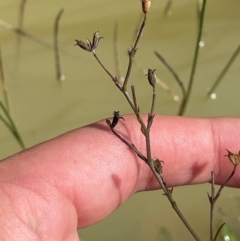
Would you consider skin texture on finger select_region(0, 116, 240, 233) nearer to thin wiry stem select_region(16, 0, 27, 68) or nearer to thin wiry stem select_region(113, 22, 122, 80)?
thin wiry stem select_region(113, 22, 122, 80)

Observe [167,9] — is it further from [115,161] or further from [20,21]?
[115,161]

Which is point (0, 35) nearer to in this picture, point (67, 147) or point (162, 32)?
point (162, 32)

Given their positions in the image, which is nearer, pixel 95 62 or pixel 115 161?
pixel 115 161

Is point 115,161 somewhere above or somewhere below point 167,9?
below

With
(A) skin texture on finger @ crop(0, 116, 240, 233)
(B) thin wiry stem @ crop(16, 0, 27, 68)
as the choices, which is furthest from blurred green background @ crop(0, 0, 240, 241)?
(A) skin texture on finger @ crop(0, 116, 240, 233)

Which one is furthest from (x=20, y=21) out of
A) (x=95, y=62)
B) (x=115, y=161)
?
(x=115, y=161)

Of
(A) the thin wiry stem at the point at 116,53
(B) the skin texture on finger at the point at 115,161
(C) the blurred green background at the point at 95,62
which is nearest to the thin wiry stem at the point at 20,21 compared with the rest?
(C) the blurred green background at the point at 95,62
